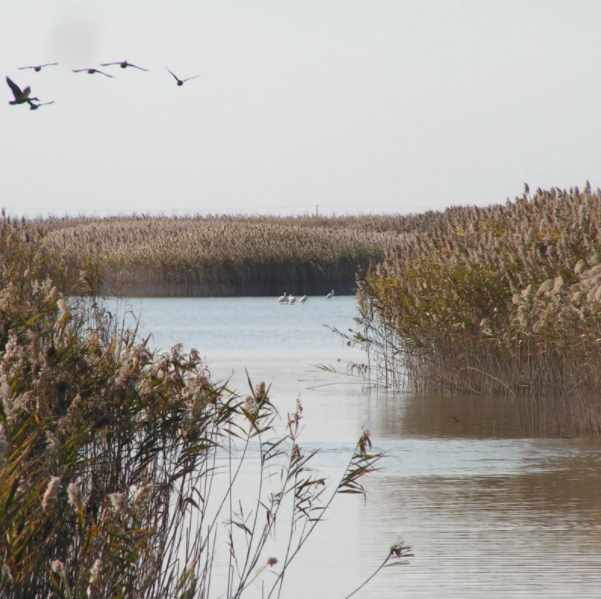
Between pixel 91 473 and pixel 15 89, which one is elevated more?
pixel 15 89

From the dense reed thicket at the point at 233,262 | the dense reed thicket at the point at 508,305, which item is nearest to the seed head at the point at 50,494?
the dense reed thicket at the point at 508,305

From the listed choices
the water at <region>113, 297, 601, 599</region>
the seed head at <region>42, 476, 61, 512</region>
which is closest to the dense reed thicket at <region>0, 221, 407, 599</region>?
the seed head at <region>42, 476, 61, 512</region>

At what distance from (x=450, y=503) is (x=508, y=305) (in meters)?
3.25

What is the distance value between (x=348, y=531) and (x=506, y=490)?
1134 millimetres

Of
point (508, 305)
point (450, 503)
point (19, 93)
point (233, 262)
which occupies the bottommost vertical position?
point (450, 503)

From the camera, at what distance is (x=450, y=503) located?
5.39m

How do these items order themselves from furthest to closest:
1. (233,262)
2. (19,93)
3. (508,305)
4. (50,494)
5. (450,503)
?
(233,262) → (508,305) → (450,503) → (19,93) → (50,494)

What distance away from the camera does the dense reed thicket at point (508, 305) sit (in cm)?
721

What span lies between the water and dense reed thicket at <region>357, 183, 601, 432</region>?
0.95ft

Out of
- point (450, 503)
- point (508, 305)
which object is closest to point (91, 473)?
point (450, 503)

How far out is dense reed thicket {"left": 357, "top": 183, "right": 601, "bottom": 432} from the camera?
721 cm

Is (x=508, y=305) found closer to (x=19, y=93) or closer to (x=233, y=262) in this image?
(x=19, y=93)

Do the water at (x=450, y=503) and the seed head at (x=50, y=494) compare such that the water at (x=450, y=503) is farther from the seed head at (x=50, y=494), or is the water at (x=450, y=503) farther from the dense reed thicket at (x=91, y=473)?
the seed head at (x=50, y=494)

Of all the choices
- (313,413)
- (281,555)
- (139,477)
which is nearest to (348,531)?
(281,555)
